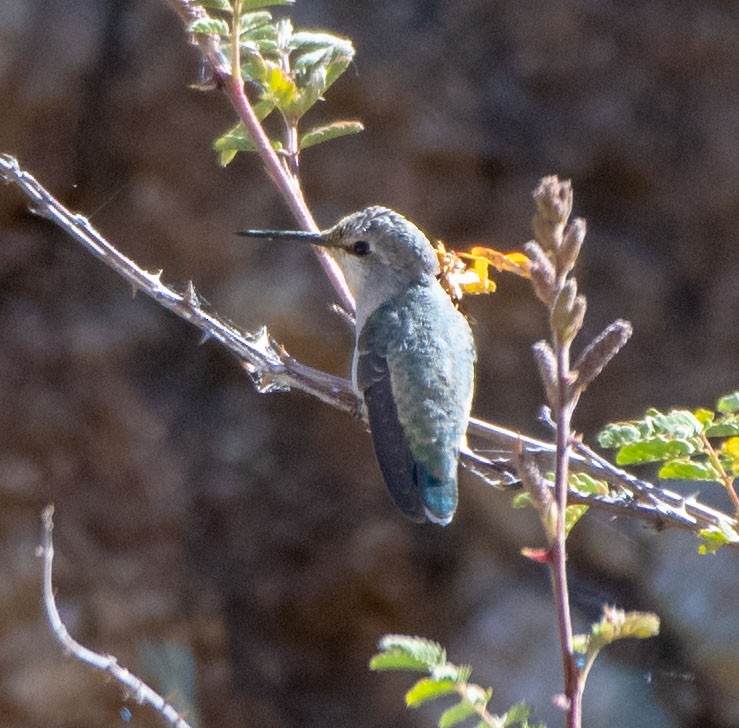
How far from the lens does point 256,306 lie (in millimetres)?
5871

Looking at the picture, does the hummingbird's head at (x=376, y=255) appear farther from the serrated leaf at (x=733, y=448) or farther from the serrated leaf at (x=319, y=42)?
the serrated leaf at (x=733, y=448)

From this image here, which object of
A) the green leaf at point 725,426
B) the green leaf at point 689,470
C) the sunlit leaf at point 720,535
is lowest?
the sunlit leaf at point 720,535

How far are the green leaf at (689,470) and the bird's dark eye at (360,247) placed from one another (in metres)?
1.83

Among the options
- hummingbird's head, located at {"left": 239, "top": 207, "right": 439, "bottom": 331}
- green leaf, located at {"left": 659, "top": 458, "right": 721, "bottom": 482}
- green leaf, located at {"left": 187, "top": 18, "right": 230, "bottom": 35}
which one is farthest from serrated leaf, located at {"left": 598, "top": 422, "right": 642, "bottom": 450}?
hummingbird's head, located at {"left": 239, "top": 207, "right": 439, "bottom": 331}

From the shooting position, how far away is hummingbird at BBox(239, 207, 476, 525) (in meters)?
3.14

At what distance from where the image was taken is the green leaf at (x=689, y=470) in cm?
210

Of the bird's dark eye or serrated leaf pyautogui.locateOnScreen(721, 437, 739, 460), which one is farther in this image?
the bird's dark eye

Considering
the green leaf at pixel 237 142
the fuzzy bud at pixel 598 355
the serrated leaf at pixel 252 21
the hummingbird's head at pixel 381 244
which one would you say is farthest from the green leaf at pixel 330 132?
the fuzzy bud at pixel 598 355

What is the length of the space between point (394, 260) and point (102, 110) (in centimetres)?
283

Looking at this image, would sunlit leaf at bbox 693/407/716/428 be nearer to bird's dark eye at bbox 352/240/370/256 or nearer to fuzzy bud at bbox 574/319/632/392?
fuzzy bud at bbox 574/319/632/392

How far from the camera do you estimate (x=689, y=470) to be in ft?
6.91

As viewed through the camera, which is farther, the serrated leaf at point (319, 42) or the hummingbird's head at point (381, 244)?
the hummingbird's head at point (381, 244)

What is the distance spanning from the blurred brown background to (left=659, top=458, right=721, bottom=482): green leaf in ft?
11.4

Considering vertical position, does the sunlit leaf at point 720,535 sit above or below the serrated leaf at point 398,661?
above
